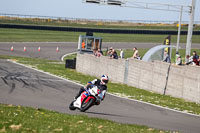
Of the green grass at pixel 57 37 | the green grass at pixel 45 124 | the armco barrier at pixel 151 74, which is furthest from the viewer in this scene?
the green grass at pixel 57 37

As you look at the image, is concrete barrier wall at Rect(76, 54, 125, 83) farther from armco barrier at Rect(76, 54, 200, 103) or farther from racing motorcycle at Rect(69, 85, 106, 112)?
racing motorcycle at Rect(69, 85, 106, 112)

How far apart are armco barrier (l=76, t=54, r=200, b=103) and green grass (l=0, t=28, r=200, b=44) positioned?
31558mm

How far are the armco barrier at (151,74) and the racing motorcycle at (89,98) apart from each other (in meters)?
7.04

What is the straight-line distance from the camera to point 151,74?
23312mm

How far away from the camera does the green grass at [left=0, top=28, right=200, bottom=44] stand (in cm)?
6166

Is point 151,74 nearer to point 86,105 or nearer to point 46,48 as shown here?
point 86,105

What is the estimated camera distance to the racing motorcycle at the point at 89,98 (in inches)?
550

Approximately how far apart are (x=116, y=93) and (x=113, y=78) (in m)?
5.87

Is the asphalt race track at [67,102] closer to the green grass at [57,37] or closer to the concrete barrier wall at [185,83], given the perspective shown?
the concrete barrier wall at [185,83]

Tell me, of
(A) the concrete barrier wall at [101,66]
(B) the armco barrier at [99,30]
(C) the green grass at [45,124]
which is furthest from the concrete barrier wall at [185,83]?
(B) the armco barrier at [99,30]

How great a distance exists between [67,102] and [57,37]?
50.1 m

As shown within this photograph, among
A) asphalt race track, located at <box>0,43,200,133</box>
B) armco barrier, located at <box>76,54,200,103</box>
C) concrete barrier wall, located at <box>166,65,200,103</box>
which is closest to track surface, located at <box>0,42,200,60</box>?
armco barrier, located at <box>76,54,200,103</box>

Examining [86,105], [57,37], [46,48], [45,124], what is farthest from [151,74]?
[57,37]

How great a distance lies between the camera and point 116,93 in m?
21.7
